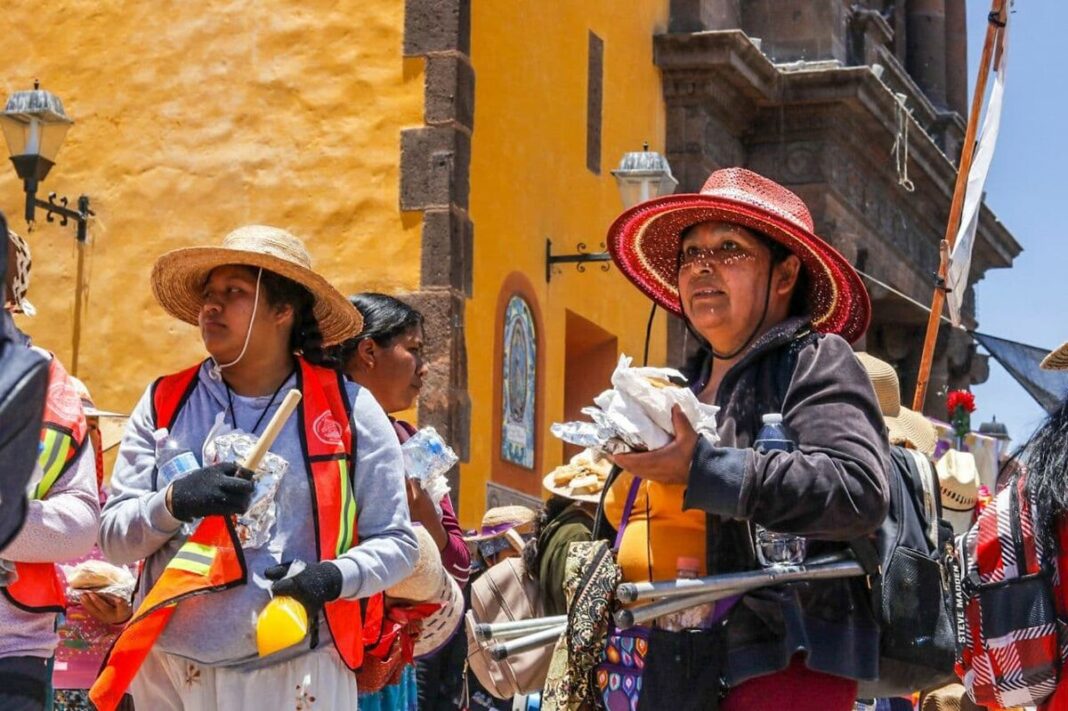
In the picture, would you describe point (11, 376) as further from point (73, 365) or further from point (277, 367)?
point (73, 365)

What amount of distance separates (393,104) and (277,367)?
7416 millimetres

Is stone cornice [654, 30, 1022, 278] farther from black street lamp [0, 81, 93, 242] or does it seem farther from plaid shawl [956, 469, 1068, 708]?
plaid shawl [956, 469, 1068, 708]

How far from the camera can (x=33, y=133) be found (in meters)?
11.6

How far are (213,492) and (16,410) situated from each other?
7.98ft

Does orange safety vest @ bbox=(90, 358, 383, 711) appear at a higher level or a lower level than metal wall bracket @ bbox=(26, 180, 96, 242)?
lower

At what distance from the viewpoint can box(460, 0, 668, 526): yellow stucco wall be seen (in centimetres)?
1261

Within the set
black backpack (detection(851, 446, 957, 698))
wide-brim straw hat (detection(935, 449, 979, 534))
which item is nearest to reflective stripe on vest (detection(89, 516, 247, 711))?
black backpack (detection(851, 446, 957, 698))

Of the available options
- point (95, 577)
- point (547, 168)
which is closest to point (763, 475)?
point (95, 577)

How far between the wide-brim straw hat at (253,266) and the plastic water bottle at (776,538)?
1418 millimetres

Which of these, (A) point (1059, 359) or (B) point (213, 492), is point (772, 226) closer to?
(A) point (1059, 359)

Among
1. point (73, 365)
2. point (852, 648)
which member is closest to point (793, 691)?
point (852, 648)

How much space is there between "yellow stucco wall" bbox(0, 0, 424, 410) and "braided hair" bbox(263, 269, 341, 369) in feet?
22.6

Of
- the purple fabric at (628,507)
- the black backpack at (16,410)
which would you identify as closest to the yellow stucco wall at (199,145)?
the purple fabric at (628,507)

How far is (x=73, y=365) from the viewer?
12.7 meters
